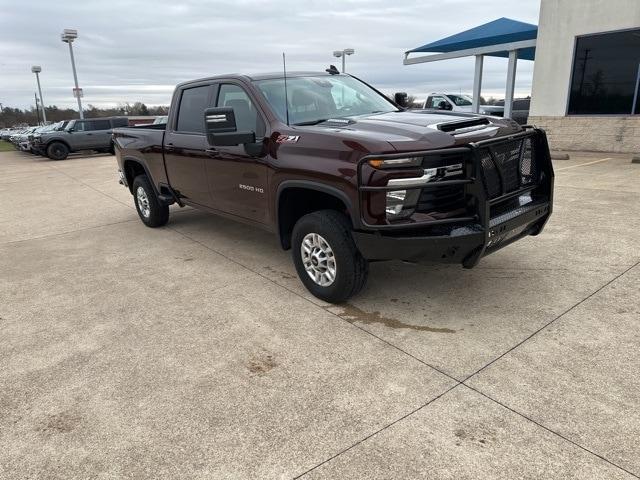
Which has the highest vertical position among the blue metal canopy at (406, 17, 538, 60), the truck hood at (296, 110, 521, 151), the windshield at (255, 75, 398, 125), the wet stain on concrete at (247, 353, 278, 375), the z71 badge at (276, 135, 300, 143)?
the blue metal canopy at (406, 17, 538, 60)

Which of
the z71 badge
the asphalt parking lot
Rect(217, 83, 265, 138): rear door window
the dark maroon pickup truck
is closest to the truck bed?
the dark maroon pickup truck

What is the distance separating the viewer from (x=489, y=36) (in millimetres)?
17219

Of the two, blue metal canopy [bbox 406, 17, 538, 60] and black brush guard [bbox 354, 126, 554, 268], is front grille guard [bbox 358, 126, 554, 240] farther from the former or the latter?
blue metal canopy [bbox 406, 17, 538, 60]

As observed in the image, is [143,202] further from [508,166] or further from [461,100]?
[461,100]

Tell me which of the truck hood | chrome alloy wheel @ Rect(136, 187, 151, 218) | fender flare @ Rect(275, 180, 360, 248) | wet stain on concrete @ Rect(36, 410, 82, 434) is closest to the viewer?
wet stain on concrete @ Rect(36, 410, 82, 434)

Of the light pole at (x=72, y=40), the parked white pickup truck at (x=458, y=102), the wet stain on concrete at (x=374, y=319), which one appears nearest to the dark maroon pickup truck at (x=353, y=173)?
the wet stain on concrete at (x=374, y=319)

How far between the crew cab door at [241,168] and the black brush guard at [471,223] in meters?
1.31

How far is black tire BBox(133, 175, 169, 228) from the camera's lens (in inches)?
269

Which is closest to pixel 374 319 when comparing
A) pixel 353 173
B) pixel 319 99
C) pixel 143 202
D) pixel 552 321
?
pixel 353 173

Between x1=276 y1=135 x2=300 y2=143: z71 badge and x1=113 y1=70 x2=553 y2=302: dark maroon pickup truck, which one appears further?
x1=276 y1=135 x2=300 y2=143: z71 badge

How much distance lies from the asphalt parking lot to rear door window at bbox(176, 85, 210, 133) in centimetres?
150

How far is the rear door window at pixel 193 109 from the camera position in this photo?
539 centimetres

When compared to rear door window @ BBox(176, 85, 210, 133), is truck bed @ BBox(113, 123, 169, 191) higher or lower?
lower

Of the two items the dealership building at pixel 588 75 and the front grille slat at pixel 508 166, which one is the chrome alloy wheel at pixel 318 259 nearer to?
the front grille slat at pixel 508 166
